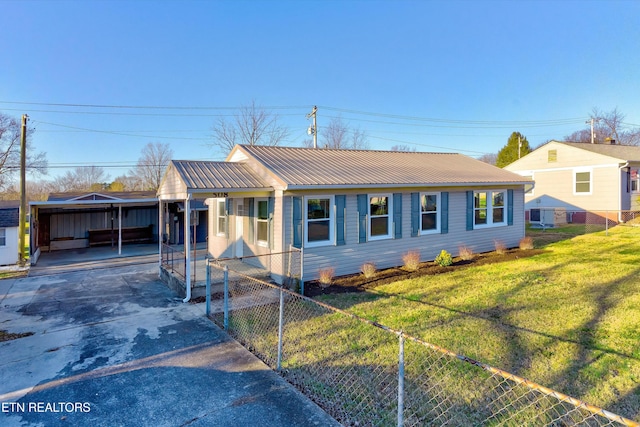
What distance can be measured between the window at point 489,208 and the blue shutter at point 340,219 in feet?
18.2

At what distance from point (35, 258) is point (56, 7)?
9.03 metres

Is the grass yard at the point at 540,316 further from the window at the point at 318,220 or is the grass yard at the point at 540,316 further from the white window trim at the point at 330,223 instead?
the window at the point at 318,220

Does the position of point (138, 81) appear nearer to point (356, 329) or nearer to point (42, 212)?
point (42, 212)

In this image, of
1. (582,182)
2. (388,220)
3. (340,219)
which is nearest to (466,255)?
(388,220)

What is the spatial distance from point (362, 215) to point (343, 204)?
0.69m

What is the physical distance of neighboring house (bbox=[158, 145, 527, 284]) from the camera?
27.5 ft

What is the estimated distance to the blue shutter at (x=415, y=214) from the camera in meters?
10.3

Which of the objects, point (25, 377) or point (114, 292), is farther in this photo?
point (114, 292)

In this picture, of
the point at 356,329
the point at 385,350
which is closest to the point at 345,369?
the point at 385,350

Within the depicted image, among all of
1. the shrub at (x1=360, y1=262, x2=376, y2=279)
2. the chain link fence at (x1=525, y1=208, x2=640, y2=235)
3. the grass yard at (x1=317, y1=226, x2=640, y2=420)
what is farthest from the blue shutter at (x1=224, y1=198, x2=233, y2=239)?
the chain link fence at (x1=525, y1=208, x2=640, y2=235)

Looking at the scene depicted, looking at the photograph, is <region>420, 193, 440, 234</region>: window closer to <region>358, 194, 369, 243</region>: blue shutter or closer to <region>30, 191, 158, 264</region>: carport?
<region>358, 194, 369, 243</region>: blue shutter

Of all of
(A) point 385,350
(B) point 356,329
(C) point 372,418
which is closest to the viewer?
(C) point 372,418

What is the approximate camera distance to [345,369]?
4137 millimetres

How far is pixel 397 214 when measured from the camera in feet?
32.8
